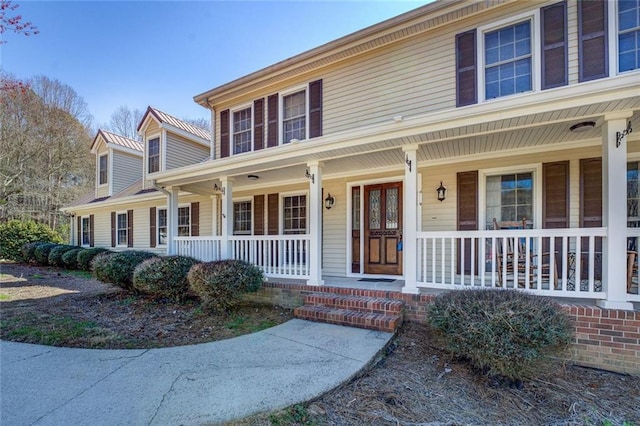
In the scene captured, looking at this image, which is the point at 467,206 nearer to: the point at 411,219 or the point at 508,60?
the point at 411,219

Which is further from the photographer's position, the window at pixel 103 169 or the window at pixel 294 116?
the window at pixel 103 169

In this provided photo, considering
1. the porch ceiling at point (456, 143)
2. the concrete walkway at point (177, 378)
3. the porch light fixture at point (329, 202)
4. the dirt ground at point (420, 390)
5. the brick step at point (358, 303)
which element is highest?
the porch ceiling at point (456, 143)

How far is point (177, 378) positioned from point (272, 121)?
636 centimetres

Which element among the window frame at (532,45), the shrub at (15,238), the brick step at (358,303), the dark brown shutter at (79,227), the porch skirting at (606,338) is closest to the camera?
the porch skirting at (606,338)

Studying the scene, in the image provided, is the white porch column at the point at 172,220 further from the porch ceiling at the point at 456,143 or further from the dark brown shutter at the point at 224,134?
the dark brown shutter at the point at 224,134

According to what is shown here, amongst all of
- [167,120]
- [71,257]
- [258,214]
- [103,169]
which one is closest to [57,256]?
[71,257]

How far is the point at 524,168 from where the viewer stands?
17.9 feet

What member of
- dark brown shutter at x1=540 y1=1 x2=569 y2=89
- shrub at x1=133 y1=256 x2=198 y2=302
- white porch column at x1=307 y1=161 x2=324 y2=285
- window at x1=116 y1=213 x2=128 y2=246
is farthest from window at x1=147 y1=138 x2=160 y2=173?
dark brown shutter at x1=540 y1=1 x2=569 y2=89

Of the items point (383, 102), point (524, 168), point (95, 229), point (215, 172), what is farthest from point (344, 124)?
point (95, 229)

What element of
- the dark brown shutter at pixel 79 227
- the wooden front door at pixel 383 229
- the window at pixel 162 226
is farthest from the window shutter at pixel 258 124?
the dark brown shutter at pixel 79 227

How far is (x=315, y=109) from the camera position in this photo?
730 centimetres

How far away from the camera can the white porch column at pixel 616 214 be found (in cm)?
347

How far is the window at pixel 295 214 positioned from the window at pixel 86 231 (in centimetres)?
1284

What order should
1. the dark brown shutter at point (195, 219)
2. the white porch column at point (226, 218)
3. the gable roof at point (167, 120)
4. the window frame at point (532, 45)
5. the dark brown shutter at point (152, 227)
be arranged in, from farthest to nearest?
the dark brown shutter at point (152, 227) → the gable roof at point (167, 120) → the dark brown shutter at point (195, 219) → the white porch column at point (226, 218) → the window frame at point (532, 45)
